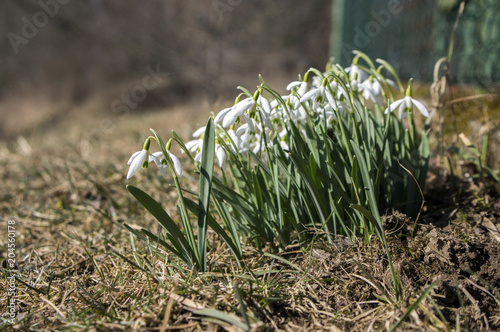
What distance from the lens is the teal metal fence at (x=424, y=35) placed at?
324 cm

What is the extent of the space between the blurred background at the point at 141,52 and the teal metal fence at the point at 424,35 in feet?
6.34

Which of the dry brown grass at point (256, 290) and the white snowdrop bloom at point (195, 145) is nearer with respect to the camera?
the dry brown grass at point (256, 290)

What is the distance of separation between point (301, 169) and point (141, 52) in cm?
989

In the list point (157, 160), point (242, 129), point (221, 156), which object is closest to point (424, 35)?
point (242, 129)

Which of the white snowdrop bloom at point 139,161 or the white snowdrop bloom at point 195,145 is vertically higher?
the white snowdrop bloom at point 195,145

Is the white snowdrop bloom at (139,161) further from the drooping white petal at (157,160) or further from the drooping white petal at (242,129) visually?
the drooping white petal at (242,129)

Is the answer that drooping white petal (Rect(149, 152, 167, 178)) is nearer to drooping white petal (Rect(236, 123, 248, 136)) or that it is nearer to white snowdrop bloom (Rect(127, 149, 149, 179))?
white snowdrop bloom (Rect(127, 149, 149, 179))

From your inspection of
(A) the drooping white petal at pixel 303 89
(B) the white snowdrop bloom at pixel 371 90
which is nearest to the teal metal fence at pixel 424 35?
(B) the white snowdrop bloom at pixel 371 90

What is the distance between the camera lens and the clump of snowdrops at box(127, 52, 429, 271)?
4.10 ft

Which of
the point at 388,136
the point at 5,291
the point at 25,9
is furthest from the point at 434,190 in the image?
the point at 25,9

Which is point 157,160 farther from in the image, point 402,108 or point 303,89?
point 402,108

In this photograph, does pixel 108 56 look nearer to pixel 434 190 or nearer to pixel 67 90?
pixel 67 90

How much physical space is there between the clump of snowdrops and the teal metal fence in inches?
85.8

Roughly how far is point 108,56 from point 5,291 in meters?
11.0
